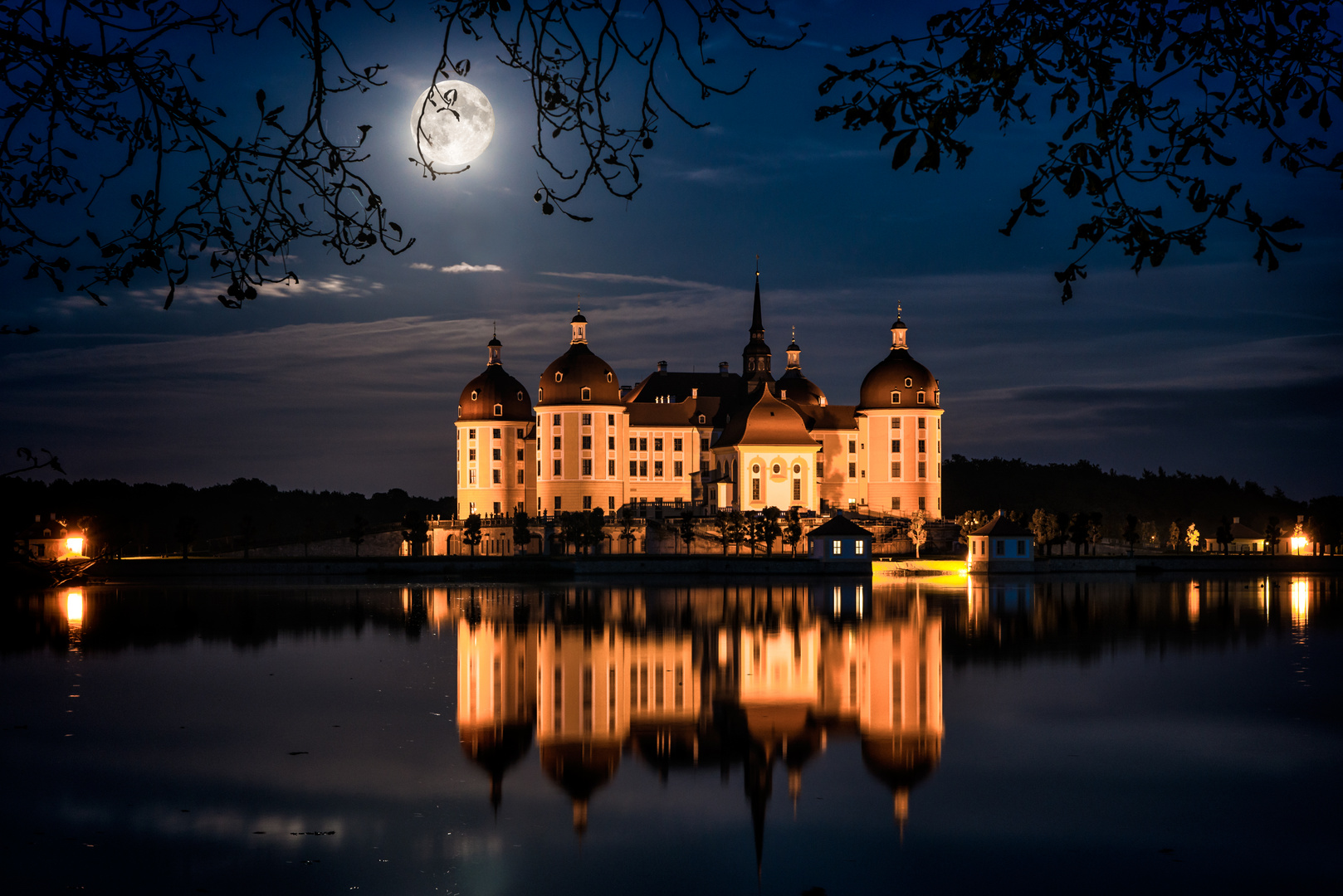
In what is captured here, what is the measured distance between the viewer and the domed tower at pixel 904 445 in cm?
9512

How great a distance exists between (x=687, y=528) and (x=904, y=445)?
2015 centimetres

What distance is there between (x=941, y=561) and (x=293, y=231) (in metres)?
77.8

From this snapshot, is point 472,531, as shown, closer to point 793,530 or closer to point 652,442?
point 652,442

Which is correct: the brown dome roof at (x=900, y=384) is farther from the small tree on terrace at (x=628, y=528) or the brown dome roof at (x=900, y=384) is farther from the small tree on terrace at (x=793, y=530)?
the small tree on terrace at (x=628, y=528)

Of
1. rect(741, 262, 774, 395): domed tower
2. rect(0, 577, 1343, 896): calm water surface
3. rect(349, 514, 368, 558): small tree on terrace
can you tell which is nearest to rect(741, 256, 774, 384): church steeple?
rect(741, 262, 774, 395): domed tower

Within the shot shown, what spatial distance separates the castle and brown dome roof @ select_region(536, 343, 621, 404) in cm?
8

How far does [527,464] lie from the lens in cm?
9750

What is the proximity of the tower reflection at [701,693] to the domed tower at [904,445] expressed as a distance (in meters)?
50.9

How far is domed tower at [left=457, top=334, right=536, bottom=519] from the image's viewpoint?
96625 mm

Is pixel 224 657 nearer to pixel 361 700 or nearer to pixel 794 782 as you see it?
pixel 361 700

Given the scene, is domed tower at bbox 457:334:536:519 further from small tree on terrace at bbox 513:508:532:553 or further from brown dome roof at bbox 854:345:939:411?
brown dome roof at bbox 854:345:939:411

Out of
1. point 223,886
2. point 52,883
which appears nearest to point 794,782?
point 223,886

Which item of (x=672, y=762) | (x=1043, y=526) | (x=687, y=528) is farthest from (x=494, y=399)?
(x=672, y=762)

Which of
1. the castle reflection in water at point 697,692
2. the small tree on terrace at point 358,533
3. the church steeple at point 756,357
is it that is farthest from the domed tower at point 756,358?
the castle reflection in water at point 697,692
